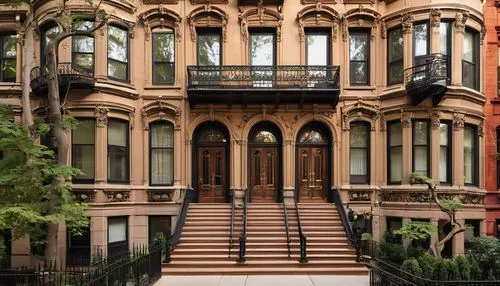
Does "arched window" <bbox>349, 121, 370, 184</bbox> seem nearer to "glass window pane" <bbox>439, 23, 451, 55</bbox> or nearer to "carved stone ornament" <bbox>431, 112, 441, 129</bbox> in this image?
"carved stone ornament" <bbox>431, 112, 441, 129</bbox>

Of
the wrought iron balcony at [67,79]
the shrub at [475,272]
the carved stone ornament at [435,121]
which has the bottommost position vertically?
the shrub at [475,272]

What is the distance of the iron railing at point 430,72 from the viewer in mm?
16406

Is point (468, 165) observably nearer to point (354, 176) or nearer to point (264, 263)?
point (354, 176)

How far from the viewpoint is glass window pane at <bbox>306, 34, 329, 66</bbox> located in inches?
748

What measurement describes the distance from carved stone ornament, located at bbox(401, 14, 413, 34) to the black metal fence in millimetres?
11787

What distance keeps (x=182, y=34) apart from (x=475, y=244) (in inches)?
512

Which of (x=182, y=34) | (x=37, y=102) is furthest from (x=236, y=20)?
(x=37, y=102)

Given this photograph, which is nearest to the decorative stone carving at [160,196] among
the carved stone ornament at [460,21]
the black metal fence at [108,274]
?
the black metal fence at [108,274]

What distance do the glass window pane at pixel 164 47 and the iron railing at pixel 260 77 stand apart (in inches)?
58.6

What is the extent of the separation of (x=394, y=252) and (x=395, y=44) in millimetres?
7905

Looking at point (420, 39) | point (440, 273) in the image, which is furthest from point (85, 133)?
point (420, 39)

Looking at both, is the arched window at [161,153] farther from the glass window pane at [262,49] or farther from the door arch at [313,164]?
the door arch at [313,164]

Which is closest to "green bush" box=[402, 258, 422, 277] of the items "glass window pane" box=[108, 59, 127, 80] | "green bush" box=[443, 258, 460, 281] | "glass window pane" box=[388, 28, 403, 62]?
"green bush" box=[443, 258, 460, 281]

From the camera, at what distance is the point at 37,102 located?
1745 cm
